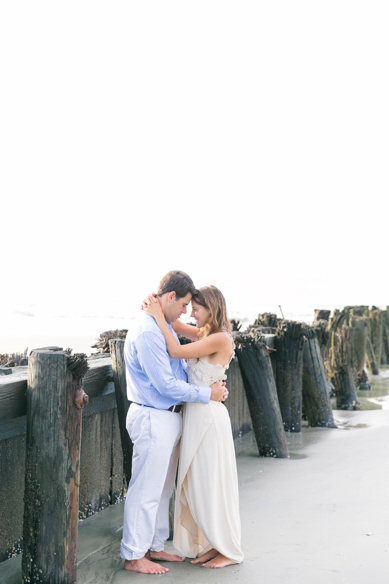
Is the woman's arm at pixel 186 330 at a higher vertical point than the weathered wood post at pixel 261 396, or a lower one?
higher

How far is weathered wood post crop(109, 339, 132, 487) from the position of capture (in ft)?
14.6

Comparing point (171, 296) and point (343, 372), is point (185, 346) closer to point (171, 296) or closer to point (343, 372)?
point (171, 296)

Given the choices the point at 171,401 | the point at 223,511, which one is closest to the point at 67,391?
the point at 171,401

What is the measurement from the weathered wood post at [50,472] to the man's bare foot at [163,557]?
660 mm

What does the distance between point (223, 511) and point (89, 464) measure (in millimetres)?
1210

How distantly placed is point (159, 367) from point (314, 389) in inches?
182

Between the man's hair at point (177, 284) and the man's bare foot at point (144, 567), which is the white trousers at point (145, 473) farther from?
the man's hair at point (177, 284)

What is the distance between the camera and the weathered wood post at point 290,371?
7.66 m

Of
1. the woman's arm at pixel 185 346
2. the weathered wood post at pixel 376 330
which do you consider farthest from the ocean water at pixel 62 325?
the woman's arm at pixel 185 346

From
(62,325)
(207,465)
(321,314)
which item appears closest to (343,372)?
(321,314)

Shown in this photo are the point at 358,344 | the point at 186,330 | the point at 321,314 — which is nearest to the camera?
the point at 186,330

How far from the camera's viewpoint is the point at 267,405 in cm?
660

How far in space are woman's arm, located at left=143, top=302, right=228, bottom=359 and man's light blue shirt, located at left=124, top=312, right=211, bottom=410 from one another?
0.04 m

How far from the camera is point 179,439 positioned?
13.9 ft
